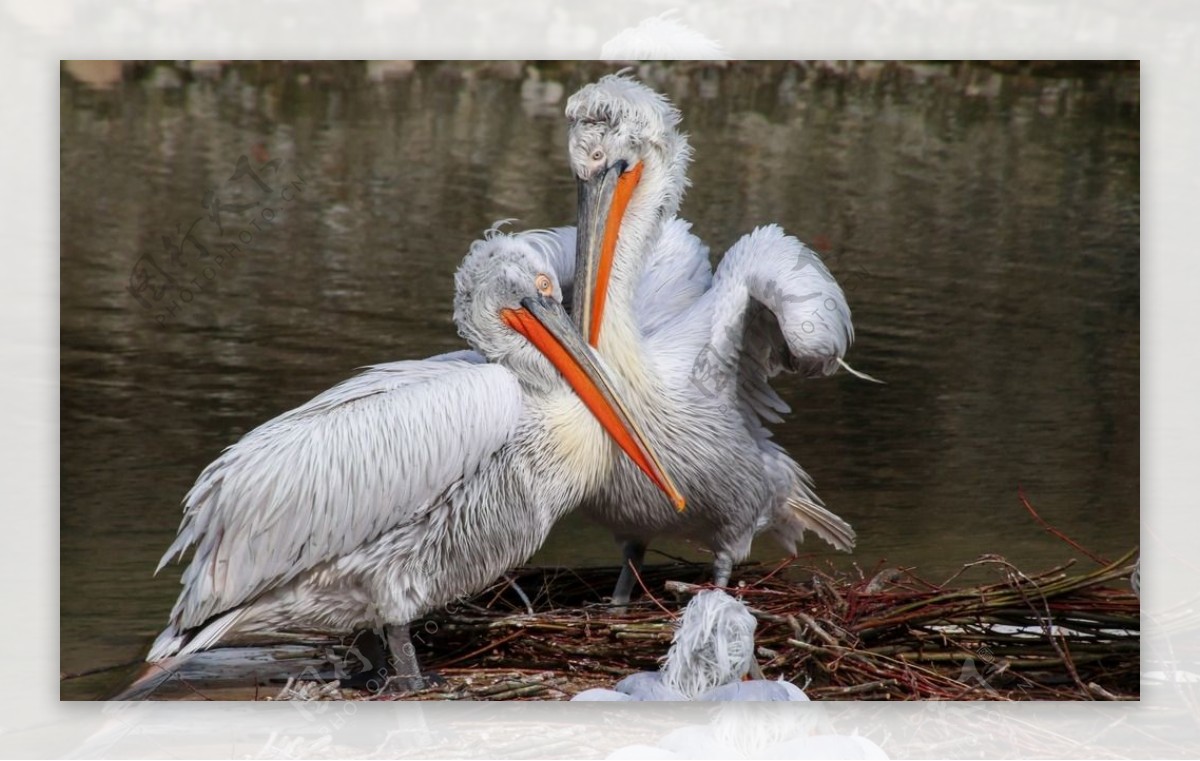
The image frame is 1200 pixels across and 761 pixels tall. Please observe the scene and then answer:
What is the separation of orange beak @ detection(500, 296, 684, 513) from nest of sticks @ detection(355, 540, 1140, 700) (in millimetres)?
315

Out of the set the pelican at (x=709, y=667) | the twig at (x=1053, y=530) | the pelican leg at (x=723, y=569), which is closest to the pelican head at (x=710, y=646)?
the pelican at (x=709, y=667)

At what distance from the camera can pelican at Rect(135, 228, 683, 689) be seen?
293 centimetres

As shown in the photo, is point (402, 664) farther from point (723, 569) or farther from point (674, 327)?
point (674, 327)

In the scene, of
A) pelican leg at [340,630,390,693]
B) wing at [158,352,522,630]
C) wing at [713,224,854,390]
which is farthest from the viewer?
pelican leg at [340,630,390,693]

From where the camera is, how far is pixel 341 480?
2928 millimetres

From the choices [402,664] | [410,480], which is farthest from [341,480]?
[402,664]

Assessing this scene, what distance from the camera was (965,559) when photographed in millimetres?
3230

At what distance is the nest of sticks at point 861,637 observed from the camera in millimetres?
3123

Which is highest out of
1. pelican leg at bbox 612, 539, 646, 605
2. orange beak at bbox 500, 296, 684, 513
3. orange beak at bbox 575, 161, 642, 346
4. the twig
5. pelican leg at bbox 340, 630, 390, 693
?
orange beak at bbox 575, 161, 642, 346

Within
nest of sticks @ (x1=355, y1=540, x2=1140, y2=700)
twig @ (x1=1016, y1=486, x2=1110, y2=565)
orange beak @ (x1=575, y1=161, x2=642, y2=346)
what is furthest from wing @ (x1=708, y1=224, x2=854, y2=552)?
twig @ (x1=1016, y1=486, x2=1110, y2=565)

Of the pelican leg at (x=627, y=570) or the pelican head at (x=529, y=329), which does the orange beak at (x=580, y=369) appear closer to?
the pelican head at (x=529, y=329)

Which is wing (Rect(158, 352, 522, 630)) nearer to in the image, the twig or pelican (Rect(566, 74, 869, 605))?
pelican (Rect(566, 74, 869, 605))

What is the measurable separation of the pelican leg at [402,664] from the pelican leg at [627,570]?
18.0 inches

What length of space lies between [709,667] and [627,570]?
0.30 m
